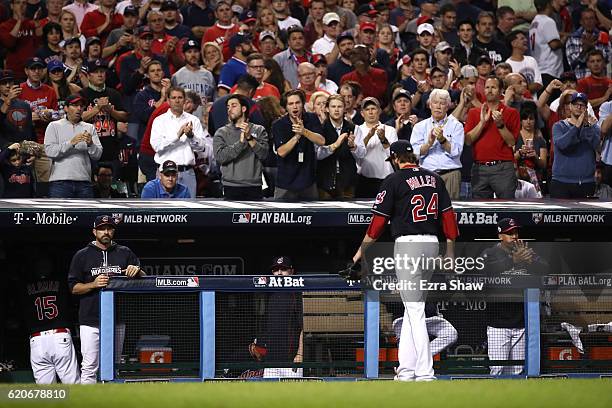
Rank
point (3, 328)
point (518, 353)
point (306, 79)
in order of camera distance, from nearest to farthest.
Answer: point (518, 353) < point (3, 328) < point (306, 79)

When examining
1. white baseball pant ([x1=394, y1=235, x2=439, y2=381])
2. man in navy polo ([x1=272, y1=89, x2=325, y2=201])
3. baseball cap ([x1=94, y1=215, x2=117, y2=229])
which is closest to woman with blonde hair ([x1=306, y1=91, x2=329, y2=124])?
man in navy polo ([x1=272, y1=89, x2=325, y2=201])

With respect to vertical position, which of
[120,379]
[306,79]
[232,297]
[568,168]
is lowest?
[120,379]

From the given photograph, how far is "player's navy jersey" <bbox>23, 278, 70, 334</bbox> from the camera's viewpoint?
38.8 feet

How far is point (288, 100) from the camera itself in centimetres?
1231

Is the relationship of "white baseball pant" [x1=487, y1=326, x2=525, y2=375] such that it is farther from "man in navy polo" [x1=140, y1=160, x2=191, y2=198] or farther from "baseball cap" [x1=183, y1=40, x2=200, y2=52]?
"baseball cap" [x1=183, y1=40, x2=200, y2=52]

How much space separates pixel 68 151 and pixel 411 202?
3.92m

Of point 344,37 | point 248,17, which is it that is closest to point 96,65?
point 248,17

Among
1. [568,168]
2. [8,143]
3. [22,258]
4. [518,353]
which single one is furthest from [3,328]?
[568,168]

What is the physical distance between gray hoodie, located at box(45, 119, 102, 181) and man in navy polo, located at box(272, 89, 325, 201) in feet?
6.08

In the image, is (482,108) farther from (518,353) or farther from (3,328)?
(3,328)

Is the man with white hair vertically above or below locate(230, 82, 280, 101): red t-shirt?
below

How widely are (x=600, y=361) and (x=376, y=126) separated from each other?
3.50 metres

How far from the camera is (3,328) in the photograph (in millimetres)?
12211

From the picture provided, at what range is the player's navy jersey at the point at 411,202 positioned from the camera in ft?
34.1
